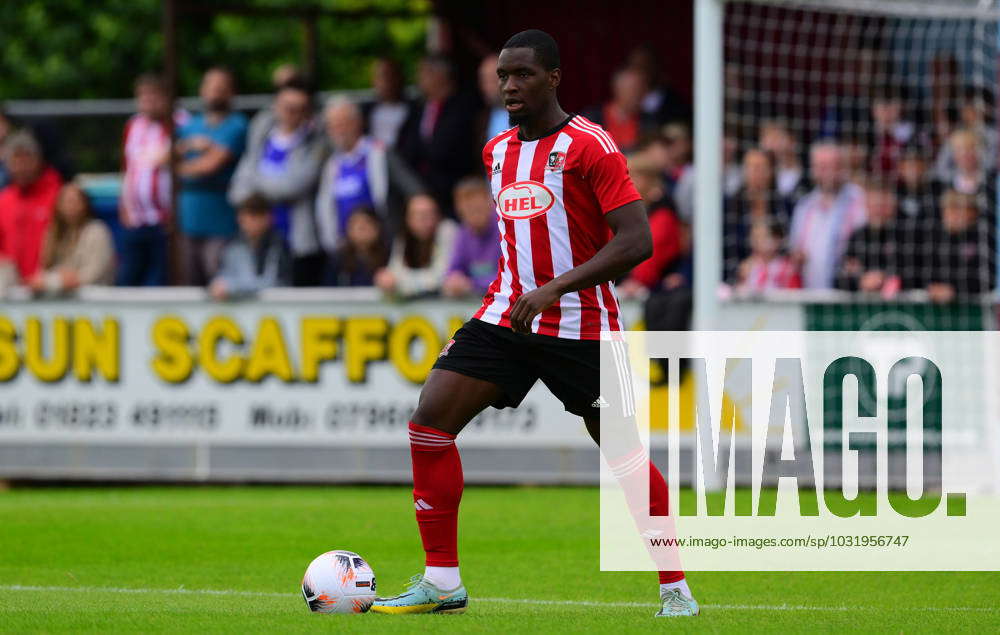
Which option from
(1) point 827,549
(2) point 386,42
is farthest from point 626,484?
(2) point 386,42

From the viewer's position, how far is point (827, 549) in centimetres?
959

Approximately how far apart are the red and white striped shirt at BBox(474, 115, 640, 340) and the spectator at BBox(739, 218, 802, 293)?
7.09 meters

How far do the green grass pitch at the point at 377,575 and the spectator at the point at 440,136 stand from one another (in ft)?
11.2

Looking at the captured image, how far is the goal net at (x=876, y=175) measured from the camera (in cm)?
1359

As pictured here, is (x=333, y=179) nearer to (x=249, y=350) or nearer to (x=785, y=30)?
(x=249, y=350)

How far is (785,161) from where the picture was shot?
14492mm

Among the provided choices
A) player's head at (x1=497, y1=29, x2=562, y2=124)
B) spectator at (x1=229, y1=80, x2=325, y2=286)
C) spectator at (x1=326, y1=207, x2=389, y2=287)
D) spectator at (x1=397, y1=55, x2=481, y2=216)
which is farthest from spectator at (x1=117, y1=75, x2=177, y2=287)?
player's head at (x1=497, y1=29, x2=562, y2=124)

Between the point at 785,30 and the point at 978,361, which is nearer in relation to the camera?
the point at 978,361

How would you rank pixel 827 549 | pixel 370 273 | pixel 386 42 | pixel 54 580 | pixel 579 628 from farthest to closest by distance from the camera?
pixel 386 42
pixel 370 273
pixel 827 549
pixel 54 580
pixel 579 628

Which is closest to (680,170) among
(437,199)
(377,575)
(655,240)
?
(655,240)

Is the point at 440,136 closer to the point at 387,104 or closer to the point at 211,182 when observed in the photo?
the point at 387,104

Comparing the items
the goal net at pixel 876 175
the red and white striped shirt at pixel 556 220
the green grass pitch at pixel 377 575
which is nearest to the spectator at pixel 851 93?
the goal net at pixel 876 175

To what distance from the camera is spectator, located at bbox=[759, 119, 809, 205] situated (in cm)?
1430

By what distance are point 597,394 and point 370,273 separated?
26.4ft
